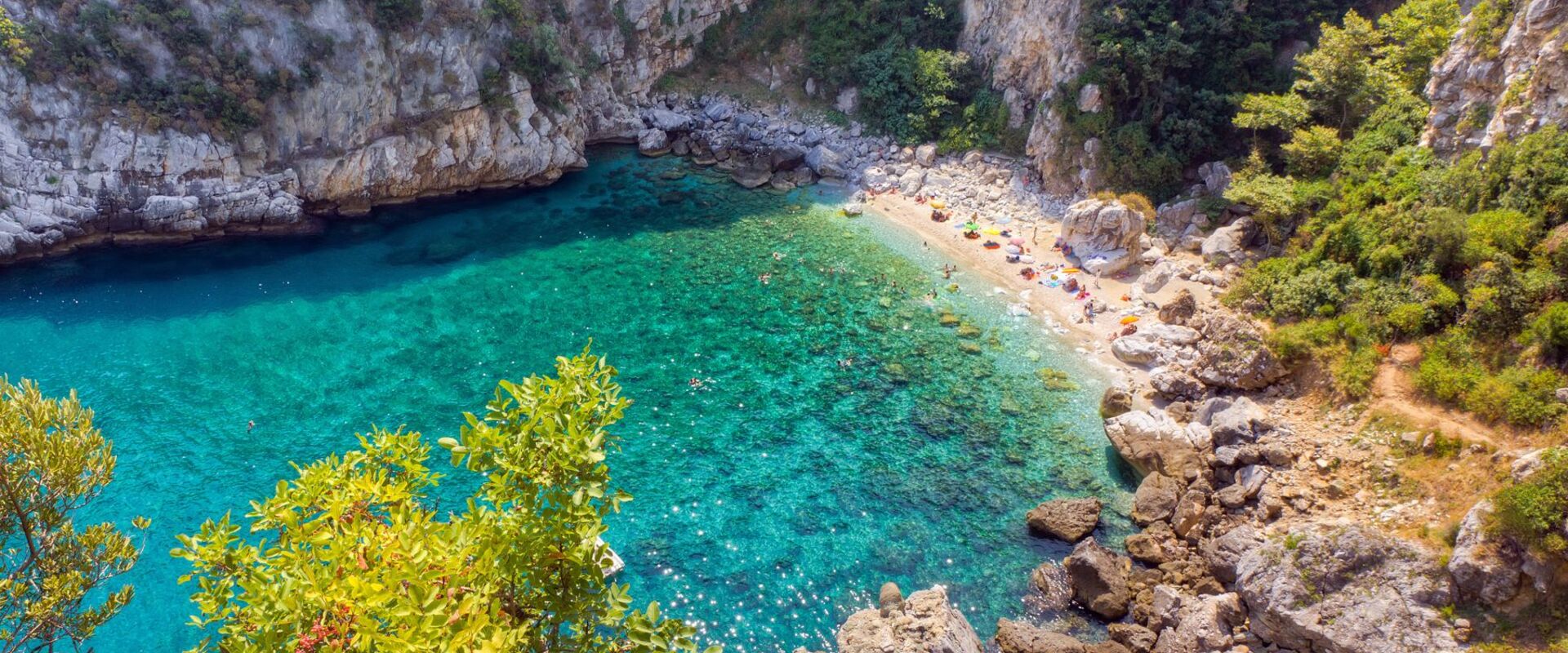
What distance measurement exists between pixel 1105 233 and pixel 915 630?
74.1 feet

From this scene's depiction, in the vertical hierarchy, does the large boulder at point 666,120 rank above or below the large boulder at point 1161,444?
above

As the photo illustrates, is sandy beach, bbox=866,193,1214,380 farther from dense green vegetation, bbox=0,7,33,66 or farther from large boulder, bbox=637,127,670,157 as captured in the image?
dense green vegetation, bbox=0,7,33,66

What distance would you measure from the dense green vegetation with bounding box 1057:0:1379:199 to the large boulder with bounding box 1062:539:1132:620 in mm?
21614

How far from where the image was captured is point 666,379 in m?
27.2

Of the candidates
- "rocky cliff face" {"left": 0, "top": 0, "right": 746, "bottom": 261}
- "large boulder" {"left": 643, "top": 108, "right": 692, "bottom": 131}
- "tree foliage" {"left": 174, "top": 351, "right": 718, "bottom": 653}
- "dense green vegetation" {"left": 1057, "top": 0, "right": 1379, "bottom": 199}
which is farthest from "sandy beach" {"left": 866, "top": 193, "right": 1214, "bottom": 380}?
"tree foliage" {"left": 174, "top": 351, "right": 718, "bottom": 653}

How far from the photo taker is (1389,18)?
2977 centimetres

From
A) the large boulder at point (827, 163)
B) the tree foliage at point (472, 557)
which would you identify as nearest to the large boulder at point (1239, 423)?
the tree foliage at point (472, 557)

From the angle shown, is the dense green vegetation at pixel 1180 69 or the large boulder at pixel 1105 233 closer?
the large boulder at pixel 1105 233

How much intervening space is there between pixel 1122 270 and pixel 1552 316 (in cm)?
1515

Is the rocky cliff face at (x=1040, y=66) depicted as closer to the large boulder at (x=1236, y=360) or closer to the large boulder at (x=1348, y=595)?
the large boulder at (x=1236, y=360)

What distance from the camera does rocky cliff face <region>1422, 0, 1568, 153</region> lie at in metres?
22.0

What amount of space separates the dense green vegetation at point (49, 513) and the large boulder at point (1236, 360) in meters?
27.5

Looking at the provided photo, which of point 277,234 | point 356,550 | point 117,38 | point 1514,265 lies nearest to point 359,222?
point 277,234

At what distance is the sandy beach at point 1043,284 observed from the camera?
98.3 ft
